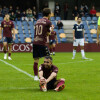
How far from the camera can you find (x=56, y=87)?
952 cm

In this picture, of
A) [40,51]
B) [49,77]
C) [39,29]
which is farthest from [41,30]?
[49,77]

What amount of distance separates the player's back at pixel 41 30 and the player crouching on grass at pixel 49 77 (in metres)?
1.86

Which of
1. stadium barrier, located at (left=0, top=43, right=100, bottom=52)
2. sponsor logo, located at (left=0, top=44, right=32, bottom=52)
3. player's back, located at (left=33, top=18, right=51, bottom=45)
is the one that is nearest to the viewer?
player's back, located at (left=33, top=18, right=51, bottom=45)

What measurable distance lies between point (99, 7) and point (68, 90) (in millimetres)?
34141

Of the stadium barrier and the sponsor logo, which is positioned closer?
the sponsor logo

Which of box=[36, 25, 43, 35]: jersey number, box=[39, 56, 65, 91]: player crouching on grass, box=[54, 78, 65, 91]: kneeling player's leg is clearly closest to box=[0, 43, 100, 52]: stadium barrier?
box=[36, 25, 43, 35]: jersey number

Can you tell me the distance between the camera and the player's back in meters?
11.2

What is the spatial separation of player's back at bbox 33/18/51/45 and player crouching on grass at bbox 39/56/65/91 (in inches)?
73.1

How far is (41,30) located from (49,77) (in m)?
2.21

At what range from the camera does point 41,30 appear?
447 inches

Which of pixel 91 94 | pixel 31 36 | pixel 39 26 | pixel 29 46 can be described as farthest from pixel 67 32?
pixel 91 94

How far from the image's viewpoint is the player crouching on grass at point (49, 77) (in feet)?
30.8

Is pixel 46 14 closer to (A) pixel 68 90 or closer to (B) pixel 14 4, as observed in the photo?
(A) pixel 68 90

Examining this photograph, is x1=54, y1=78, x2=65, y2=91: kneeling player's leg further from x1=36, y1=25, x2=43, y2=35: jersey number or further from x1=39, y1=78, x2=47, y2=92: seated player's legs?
x1=36, y1=25, x2=43, y2=35: jersey number
